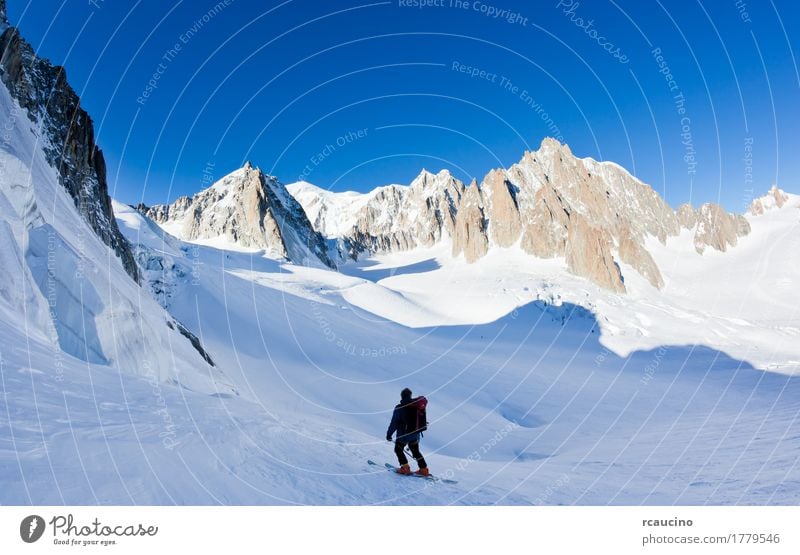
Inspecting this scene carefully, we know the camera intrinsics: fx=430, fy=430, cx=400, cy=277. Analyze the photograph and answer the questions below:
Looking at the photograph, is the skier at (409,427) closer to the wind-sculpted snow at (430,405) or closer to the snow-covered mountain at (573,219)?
the wind-sculpted snow at (430,405)

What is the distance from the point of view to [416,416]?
31.6 feet

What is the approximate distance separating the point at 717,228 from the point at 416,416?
729 ft

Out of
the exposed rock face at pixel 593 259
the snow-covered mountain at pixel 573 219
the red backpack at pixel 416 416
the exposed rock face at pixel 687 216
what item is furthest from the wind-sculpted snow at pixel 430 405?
the exposed rock face at pixel 687 216

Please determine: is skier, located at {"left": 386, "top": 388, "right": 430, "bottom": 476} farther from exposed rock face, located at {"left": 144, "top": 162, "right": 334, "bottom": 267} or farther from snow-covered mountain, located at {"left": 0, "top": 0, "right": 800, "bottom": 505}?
exposed rock face, located at {"left": 144, "top": 162, "right": 334, "bottom": 267}

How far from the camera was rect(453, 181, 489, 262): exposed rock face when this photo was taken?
135m

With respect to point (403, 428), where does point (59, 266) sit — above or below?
above

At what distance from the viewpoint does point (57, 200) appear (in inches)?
655

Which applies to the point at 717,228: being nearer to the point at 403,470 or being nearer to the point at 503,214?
the point at 503,214

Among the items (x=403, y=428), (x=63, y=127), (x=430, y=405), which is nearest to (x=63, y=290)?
(x=403, y=428)

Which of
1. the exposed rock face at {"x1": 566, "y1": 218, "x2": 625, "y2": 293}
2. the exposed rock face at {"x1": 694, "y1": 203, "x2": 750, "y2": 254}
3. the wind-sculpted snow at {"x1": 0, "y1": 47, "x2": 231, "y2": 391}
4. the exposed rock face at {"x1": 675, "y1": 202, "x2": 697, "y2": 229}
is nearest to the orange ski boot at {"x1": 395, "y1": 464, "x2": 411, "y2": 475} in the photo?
the wind-sculpted snow at {"x1": 0, "y1": 47, "x2": 231, "y2": 391}

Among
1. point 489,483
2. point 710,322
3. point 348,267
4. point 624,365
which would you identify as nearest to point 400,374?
point 489,483

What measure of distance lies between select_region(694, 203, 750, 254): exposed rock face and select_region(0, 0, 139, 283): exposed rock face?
207 metres

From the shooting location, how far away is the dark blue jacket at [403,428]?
9.66 m
